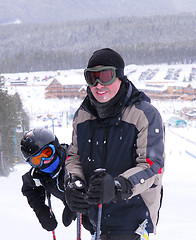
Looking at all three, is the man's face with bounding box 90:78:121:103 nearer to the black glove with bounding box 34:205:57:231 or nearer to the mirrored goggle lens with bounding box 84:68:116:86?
the mirrored goggle lens with bounding box 84:68:116:86

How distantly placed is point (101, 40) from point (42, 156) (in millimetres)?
126973

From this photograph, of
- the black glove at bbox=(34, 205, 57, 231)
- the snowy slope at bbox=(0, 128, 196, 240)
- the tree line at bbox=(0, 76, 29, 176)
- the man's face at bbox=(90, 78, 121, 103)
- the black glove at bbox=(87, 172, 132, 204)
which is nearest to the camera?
the black glove at bbox=(87, 172, 132, 204)

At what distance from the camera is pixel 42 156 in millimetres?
2635

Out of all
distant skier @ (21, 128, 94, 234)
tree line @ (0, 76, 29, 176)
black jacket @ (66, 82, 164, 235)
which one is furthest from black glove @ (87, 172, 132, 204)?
tree line @ (0, 76, 29, 176)

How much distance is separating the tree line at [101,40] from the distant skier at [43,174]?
91.8 meters

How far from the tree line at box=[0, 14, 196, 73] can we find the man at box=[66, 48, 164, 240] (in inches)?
3644

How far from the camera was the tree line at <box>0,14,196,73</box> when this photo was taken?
93.2m

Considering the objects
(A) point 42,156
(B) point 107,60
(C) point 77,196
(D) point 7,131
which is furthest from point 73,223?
(D) point 7,131

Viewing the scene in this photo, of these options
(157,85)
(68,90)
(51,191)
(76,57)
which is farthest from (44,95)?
(51,191)

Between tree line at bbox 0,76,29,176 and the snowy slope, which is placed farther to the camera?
tree line at bbox 0,76,29,176

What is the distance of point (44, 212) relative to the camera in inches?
101

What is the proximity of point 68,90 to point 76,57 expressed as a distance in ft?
112

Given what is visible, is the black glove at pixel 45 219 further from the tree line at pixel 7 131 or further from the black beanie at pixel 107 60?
the tree line at pixel 7 131

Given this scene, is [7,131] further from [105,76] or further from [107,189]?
[107,189]
